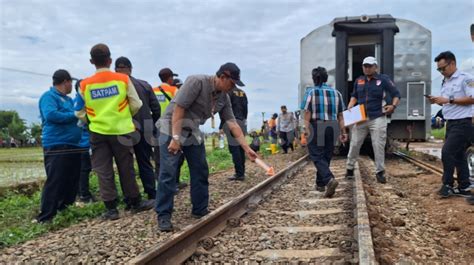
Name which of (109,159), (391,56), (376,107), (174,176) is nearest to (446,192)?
(376,107)

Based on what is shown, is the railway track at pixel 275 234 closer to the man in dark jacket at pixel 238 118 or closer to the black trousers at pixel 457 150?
the black trousers at pixel 457 150

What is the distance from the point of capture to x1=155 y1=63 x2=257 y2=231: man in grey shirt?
3.96 m

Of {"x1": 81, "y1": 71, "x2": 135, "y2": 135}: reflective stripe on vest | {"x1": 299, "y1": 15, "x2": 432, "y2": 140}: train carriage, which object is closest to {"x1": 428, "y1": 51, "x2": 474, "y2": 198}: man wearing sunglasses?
{"x1": 81, "y1": 71, "x2": 135, "y2": 135}: reflective stripe on vest

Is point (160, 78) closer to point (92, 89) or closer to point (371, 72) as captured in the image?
point (92, 89)

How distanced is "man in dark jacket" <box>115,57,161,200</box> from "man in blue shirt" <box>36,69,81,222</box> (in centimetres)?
71

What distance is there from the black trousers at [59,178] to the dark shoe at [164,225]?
1.54 meters

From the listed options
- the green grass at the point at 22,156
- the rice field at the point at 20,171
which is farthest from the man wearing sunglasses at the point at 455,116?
the green grass at the point at 22,156

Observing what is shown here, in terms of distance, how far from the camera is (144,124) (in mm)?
5574

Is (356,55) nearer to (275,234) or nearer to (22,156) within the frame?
(275,234)

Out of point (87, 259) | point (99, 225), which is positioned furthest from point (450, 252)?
point (99, 225)

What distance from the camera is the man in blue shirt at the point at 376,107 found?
257 inches

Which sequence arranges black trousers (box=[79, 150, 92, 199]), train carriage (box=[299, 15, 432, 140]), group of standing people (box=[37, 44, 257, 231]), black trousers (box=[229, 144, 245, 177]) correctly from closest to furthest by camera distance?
group of standing people (box=[37, 44, 257, 231])
black trousers (box=[79, 150, 92, 199])
black trousers (box=[229, 144, 245, 177])
train carriage (box=[299, 15, 432, 140])

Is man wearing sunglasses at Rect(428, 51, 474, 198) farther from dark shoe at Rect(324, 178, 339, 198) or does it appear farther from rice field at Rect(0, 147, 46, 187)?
rice field at Rect(0, 147, 46, 187)

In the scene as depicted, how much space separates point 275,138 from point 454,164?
1269 cm
